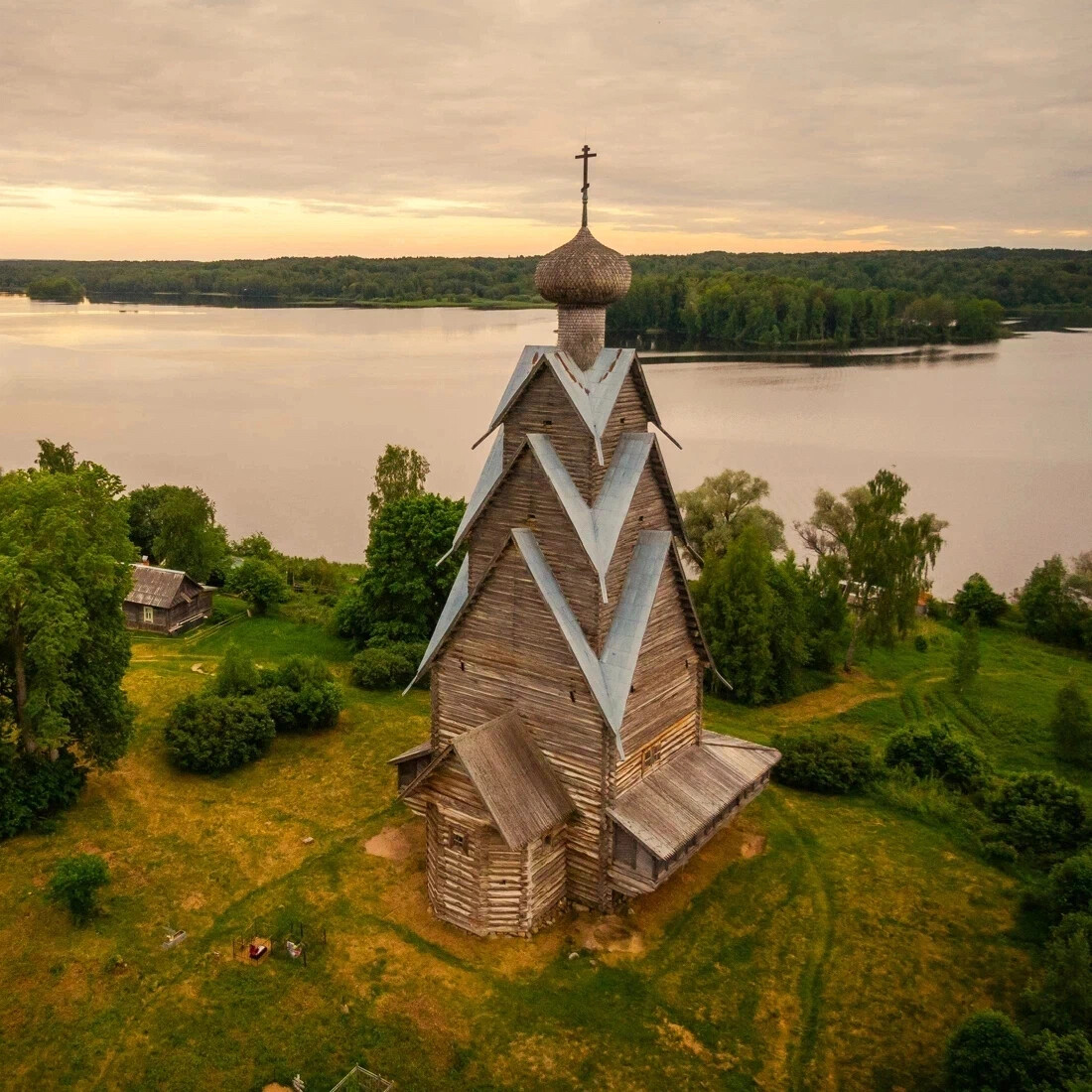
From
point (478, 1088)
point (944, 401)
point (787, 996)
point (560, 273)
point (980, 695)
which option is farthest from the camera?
point (944, 401)

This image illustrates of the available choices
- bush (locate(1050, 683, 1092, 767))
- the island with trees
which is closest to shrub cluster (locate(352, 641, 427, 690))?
the island with trees

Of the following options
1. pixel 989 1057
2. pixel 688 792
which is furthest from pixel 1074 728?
pixel 989 1057

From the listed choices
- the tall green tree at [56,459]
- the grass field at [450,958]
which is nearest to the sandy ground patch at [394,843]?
the grass field at [450,958]

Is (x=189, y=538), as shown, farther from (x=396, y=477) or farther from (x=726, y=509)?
(x=726, y=509)

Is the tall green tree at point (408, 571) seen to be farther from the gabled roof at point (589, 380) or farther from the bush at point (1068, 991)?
the bush at point (1068, 991)

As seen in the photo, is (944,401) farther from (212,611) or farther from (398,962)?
(398,962)

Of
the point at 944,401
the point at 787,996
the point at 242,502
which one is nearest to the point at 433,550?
→ the point at 787,996
